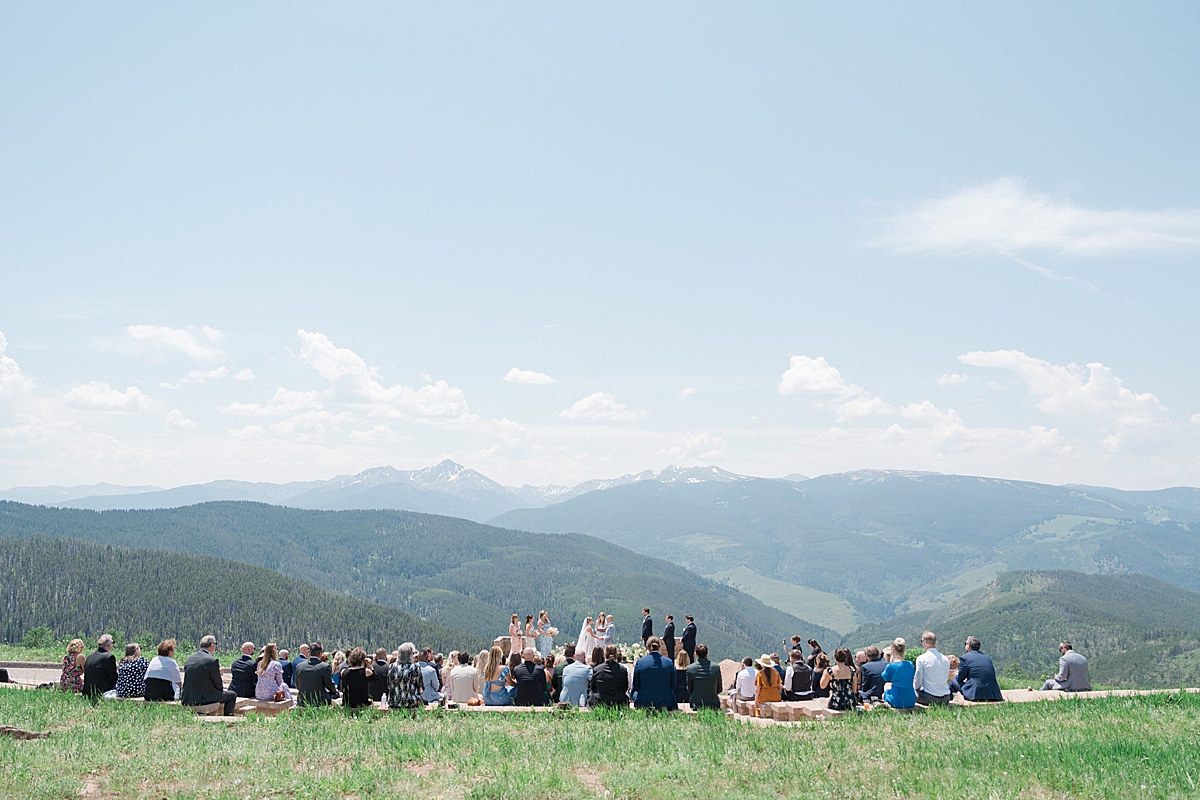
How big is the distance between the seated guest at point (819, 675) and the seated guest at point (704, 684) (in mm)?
3021

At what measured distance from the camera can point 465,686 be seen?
17109mm

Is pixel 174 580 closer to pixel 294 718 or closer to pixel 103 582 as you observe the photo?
pixel 103 582

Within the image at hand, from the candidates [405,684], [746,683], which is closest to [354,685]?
[405,684]

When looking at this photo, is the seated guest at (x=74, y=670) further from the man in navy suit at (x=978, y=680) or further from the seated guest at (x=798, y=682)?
the man in navy suit at (x=978, y=680)

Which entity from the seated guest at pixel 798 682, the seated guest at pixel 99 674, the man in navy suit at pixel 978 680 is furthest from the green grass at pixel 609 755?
the seated guest at pixel 798 682

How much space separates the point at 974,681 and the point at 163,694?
18.6 meters

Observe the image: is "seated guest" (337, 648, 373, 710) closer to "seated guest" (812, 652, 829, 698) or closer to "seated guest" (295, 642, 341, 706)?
"seated guest" (295, 642, 341, 706)

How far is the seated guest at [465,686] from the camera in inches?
669

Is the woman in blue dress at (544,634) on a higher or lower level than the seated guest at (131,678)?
lower

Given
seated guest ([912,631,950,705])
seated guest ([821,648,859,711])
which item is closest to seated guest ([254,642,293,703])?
seated guest ([821,648,859,711])

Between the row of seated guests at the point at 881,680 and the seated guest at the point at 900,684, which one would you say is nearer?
the seated guest at the point at 900,684

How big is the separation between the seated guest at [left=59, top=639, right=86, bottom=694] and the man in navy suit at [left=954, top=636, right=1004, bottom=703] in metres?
20.9

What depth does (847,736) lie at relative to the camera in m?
12.7

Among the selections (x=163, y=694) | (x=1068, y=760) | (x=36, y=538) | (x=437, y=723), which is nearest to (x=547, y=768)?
(x=437, y=723)
